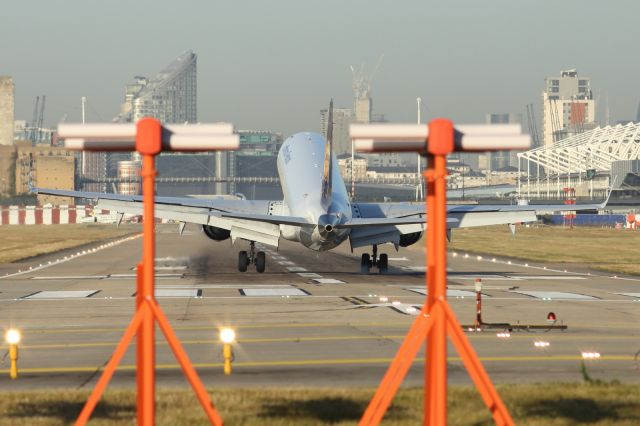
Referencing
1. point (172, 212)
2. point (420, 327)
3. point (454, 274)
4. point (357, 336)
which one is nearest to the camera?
point (420, 327)

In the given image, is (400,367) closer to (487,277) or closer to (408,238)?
(487,277)

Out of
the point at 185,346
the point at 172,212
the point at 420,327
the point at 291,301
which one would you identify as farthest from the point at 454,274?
the point at 420,327

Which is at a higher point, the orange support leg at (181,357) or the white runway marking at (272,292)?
the orange support leg at (181,357)

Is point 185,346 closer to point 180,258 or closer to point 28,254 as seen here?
point 180,258

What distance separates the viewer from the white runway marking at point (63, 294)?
134 feet

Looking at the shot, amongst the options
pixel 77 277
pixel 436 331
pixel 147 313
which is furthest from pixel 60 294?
pixel 436 331

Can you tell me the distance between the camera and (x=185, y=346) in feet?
84.4

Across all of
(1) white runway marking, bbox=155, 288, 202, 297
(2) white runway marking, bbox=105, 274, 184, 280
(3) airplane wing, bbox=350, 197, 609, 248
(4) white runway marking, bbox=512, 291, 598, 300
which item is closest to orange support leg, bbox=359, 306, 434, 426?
(4) white runway marking, bbox=512, 291, 598, 300

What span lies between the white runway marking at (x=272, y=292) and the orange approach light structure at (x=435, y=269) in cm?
2869

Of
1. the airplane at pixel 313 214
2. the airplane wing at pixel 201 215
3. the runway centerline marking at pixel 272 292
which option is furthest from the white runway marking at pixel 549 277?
the runway centerline marking at pixel 272 292

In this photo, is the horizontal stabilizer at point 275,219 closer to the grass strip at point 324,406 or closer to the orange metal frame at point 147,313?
the grass strip at point 324,406

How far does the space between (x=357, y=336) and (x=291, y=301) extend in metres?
10.9

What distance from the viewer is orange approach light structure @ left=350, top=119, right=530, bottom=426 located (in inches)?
484

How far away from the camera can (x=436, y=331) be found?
40.5 feet
